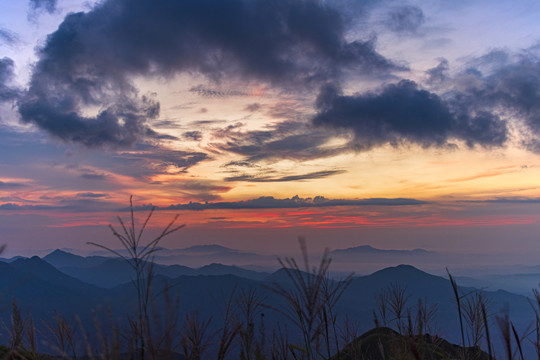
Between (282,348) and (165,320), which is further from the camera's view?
(282,348)

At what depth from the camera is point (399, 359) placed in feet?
16.9

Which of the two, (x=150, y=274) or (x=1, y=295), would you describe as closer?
(x=150, y=274)

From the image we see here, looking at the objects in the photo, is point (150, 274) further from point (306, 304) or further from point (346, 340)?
point (346, 340)

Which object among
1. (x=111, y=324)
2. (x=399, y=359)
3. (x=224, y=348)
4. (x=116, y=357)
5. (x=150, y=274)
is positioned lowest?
(x=399, y=359)

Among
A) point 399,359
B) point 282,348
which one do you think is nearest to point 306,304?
point 399,359

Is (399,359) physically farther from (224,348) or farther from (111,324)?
(111,324)

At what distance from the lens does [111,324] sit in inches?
119

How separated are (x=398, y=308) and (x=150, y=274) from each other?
8040 millimetres

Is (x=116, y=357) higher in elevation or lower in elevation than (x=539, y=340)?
higher

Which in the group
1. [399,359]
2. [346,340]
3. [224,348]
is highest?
[224,348]

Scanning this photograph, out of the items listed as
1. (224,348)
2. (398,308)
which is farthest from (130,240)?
(398,308)

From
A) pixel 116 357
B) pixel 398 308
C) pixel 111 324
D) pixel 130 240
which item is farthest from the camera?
pixel 398 308

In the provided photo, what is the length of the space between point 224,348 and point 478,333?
7.03m

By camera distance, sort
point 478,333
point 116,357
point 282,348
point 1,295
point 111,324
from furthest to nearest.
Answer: point 478,333, point 282,348, point 1,295, point 111,324, point 116,357
